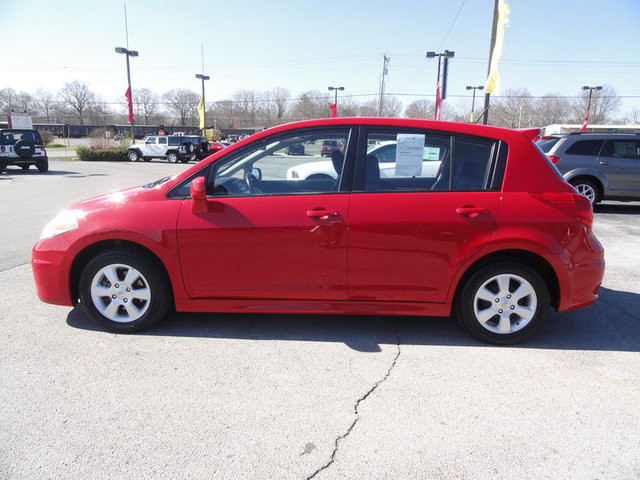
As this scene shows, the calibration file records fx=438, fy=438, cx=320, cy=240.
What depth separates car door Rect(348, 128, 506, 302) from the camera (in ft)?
10.9

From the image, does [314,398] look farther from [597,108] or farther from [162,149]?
[597,108]

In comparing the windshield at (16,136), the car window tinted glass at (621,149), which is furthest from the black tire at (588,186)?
the windshield at (16,136)

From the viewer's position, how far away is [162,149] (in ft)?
101

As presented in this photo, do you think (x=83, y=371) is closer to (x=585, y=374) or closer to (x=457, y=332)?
(x=457, y=332)

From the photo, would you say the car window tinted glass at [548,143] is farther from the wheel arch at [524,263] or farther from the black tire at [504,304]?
the black tire at [504,304]

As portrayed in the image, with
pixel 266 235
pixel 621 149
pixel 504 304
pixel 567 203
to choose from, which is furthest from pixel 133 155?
pixel 567 203

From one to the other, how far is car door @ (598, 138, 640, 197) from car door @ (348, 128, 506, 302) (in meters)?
7.97

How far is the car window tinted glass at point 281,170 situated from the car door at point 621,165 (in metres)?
8.60

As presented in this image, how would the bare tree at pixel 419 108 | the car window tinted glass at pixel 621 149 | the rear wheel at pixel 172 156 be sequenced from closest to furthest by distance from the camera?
the car window tinted glass at pixel 621 149 → the rear wheel at pixel 172 156 → the bare tree at pixel 419 108

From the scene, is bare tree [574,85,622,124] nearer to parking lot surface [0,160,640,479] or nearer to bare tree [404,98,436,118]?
bare tree [404,98,436,118]

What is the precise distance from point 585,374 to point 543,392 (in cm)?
48

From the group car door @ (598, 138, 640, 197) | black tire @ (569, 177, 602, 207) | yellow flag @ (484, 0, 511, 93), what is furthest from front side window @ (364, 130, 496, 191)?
yellow flag @ (484, 0, 511, 93)

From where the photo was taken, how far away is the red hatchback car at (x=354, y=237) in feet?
10.9

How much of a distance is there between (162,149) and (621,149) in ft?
91.3
